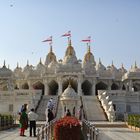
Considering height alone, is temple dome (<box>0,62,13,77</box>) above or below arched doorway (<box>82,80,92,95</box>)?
above

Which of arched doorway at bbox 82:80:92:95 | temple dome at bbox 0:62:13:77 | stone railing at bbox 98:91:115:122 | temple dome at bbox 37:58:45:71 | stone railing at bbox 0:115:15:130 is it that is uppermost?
temple dome at bbox 37:58:45:71

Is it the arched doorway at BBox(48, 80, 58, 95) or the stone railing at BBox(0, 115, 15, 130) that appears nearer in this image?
the stone railing at BBox(0, 115, 15, 130)

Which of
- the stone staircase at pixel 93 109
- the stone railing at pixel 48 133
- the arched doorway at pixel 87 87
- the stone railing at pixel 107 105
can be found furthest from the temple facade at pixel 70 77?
the stone railing at pixel 48 133

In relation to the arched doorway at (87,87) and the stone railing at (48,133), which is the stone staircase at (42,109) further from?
the stone railing at (48,133)

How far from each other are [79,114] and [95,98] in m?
15.2

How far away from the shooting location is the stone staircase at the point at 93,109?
3988cm

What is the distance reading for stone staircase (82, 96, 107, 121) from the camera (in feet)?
131

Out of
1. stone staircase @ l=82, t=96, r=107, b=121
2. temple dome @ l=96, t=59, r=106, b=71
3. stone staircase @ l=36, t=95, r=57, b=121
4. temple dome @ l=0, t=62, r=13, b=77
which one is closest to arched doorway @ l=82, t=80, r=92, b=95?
temple dome @ l=96, t=59, r=106, b=71

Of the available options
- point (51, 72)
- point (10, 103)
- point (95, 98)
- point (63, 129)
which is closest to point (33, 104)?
point (10, 103)

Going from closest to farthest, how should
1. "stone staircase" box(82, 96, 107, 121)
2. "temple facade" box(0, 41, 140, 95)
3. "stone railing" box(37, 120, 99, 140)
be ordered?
"stone railing" box(37, 120, 99, 140), "stone staircase" box(82, 96, 107, 121), "temple facade" box(0, 41, 140, 95)

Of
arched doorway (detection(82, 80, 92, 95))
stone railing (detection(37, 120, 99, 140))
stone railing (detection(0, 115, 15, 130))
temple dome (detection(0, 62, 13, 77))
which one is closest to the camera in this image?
stone railing (detection(37, 120, 99, 140))

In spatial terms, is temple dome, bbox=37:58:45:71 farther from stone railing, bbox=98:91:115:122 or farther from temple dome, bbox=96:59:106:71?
stone railing, bbox=98:91:115:122

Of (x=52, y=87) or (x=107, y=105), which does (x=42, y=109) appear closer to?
(x=107, y=105)

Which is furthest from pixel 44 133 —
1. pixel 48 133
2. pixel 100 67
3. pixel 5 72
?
pixel 100 67
